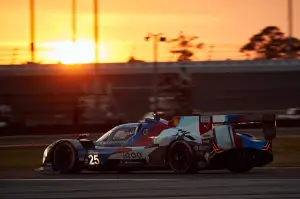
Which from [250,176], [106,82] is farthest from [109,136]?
[106,82]

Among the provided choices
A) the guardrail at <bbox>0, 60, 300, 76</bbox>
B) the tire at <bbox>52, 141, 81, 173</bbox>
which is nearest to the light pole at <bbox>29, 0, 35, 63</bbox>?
the guardrail at <bbox>0, 60, 300, 76</bbox>

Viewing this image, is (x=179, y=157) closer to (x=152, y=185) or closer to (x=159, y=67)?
(x=152, y=185)

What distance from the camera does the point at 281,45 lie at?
122062 millimetres

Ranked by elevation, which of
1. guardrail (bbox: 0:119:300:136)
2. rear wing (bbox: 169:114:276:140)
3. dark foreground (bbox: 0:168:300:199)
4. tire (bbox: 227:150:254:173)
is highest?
rear wing (bbox: 169:114:276:140)

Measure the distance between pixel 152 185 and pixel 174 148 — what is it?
10.9ft

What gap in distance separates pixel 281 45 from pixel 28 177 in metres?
106

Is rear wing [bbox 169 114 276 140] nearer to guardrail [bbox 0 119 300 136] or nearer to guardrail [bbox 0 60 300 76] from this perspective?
guardrail [bbox 0 119 300 136]

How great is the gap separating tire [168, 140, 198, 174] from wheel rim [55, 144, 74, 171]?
2.52 m

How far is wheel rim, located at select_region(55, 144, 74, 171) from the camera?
792 inches

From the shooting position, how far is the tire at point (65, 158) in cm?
2005

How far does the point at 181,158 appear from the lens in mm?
18688

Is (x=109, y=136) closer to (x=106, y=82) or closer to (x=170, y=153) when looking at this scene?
(x=170, y=153)

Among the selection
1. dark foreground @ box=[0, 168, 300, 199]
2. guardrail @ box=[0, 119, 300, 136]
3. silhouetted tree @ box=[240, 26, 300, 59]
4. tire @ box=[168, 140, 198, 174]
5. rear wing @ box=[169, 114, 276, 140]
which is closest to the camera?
dark foreground @ box=[0, 168, 300, 199]

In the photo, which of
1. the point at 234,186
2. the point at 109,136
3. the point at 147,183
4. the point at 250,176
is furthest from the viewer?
the point at 109,136
